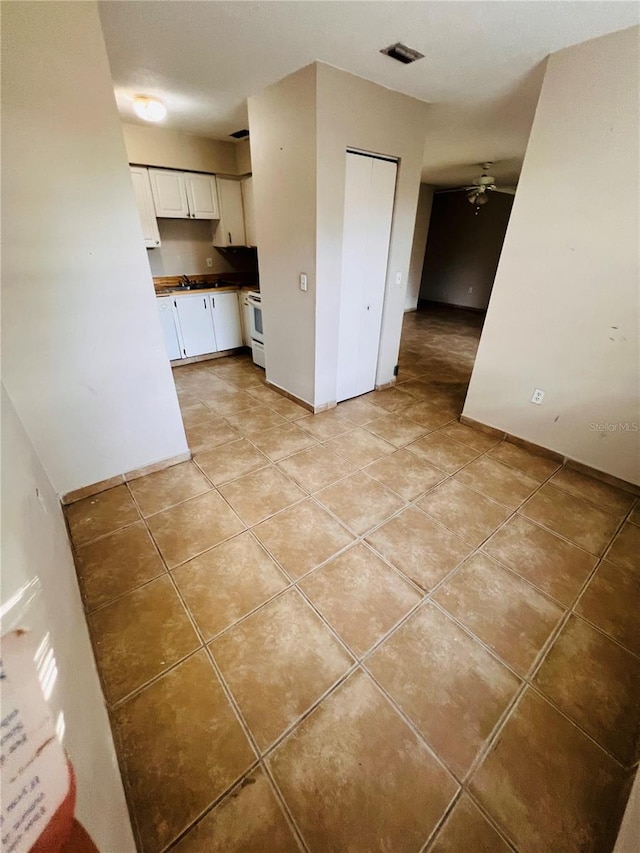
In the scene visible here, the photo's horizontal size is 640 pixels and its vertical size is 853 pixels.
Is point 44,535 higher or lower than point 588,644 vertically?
higher

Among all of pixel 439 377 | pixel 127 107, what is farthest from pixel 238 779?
pixel 127 107

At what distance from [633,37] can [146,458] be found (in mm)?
3635

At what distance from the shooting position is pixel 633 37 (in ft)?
5.63

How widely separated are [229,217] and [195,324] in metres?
1.45

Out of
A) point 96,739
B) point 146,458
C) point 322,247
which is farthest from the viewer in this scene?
point 322,247

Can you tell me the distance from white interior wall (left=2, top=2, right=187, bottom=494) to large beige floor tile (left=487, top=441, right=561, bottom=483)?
2530mm

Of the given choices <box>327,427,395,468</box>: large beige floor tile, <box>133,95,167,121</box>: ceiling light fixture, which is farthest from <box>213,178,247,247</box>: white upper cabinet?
<box>327,427,395,468</box>: large beige floor tile

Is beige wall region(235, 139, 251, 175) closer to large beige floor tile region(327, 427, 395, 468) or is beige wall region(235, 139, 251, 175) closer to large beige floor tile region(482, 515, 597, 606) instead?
large beige floor tile region(327, 427, 395, 468)

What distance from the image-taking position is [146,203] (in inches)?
145

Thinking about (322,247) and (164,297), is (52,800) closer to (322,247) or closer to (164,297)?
(322,247)

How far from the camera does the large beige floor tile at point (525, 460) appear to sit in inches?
97.4

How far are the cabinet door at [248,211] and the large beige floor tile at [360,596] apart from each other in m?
3.82

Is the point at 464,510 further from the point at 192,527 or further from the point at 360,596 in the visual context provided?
the point at 192,527

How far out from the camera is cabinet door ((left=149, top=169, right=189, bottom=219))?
3668 millimetres
